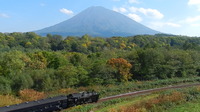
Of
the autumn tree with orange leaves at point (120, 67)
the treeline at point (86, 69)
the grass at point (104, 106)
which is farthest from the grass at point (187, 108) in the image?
the autumn tree with orange leaves at point (120, 67)

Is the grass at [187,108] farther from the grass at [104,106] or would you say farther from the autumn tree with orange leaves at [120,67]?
the autumn tree with orange leaves at [120,67]

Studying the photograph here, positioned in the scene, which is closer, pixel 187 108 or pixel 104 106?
pixel 187 108

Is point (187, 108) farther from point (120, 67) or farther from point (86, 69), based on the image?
point (86, 69)

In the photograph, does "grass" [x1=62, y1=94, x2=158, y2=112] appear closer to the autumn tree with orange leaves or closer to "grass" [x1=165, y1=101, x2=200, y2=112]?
"grass" [x1=165, y1=101, x2=200, y2=112]

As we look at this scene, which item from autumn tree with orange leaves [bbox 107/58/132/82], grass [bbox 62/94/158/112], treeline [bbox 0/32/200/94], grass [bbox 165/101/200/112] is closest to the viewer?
grass [bbox 165/101/200/112]

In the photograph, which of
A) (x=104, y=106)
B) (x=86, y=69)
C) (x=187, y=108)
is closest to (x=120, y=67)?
(x=86, y=69)

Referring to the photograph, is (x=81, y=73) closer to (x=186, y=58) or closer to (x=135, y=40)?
(x=186, y=58)

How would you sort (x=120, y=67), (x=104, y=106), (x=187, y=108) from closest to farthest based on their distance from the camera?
(x=187, y=108) → (x=104, y=106) → (x=120, y=67)

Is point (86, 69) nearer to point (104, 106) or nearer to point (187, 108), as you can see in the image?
Answer: point (104, 106)

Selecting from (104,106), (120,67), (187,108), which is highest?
Answer: (120,67)

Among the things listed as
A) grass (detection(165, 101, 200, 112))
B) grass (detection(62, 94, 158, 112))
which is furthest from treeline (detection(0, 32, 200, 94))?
grass (detection(165, 101, 200, 112))

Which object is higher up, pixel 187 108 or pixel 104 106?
pixel 187 108

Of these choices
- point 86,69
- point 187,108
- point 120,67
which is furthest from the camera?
point 86,69

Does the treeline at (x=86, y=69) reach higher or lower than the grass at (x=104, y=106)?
higher
